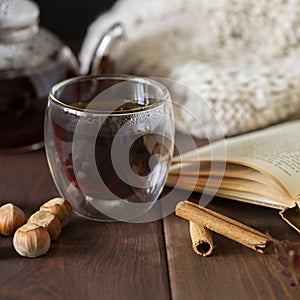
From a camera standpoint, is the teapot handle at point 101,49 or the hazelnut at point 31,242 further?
the teapot handle at point 101,49

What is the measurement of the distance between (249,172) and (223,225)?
92mm

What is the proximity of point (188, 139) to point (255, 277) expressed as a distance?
1.11ft

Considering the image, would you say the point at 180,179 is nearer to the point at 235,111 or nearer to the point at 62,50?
the point at 235,111

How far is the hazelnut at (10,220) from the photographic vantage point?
0.69m

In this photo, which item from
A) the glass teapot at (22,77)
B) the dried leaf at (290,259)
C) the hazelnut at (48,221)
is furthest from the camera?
the glass teapot at (22,77)

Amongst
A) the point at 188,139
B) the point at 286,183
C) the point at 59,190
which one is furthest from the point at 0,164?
the point at 286,183

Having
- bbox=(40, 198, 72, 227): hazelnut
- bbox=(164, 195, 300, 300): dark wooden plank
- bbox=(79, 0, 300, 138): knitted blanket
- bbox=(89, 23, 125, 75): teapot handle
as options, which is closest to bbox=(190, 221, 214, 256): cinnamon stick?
bbox=(164, 195, 300, 300): dark wooden plank

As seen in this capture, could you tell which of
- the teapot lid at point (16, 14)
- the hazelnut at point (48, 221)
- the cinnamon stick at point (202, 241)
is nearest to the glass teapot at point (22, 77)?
the teapot lid at point (16, 14)

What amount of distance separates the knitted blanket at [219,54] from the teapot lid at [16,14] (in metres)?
0.15

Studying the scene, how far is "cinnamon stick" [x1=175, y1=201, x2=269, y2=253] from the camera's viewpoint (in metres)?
0.67

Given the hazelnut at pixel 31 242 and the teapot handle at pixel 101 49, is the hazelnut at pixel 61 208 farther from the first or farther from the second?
the teapot handle at pixel 101 49

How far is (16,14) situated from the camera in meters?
0.93

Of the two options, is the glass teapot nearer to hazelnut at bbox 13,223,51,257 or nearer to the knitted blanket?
the knitted blanket

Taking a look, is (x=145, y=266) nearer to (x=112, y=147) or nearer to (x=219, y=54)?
(x=112, y=147)
